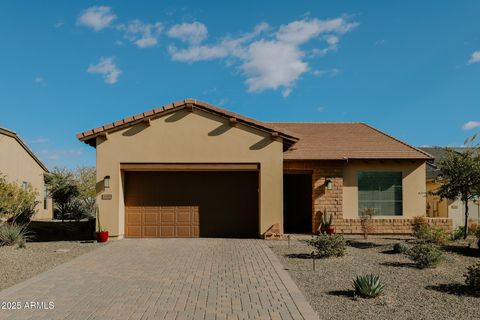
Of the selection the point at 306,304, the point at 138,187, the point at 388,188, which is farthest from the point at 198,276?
the point at 388,188

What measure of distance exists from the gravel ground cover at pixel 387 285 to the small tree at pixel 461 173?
2268 mm

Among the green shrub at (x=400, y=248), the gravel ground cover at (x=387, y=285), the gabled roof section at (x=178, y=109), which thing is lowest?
the gravel ground cover at (x=387, y=285)

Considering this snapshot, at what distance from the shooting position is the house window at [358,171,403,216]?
18578 millimetres

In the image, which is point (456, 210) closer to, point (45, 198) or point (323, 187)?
point (323, 187)

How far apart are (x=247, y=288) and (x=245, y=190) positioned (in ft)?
29.2

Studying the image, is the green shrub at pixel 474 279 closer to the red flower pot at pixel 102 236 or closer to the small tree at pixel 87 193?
the red flower pot at pixel 102 236

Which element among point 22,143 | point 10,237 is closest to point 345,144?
point 10,237

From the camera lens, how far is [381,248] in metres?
14.1

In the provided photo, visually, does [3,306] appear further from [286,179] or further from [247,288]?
[286,179]

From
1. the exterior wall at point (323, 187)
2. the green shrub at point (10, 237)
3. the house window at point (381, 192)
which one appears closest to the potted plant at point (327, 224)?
the exterior wall at point (323, 187)

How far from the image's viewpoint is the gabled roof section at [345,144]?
60.1 ft

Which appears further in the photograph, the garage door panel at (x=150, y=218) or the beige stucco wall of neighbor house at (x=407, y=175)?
the beige stucco wall of neighbor house at (x=407, y=175)

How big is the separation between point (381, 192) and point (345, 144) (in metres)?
2.59

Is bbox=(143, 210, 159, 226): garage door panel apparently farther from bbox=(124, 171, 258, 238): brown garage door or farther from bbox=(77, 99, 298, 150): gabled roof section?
bbox=(77, 99, 298, 150): gabled roof section
